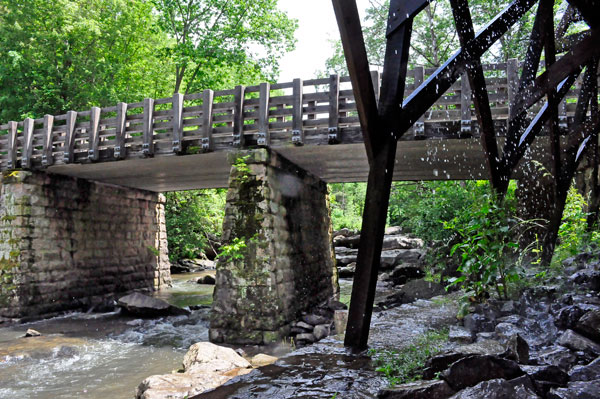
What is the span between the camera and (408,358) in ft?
10.4

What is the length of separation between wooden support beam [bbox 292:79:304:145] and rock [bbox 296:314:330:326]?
3.58 metres

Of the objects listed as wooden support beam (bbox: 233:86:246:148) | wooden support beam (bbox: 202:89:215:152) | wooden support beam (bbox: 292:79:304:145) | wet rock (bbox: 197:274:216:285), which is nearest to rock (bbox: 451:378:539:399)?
wooden support beam (bbox: 292:79:304:145)

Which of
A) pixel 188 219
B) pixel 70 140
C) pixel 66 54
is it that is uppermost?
pixel 66 54

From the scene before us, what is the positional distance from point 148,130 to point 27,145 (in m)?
3.81

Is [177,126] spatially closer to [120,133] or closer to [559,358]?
[120,133]

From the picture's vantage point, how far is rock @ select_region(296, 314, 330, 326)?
8508mm

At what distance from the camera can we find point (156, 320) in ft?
33.9

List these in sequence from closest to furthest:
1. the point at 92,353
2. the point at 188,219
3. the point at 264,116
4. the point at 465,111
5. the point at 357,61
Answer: the point at 357,61, the point at 465,111, the point at 92,353, the point at 264,116, the point at 188,219

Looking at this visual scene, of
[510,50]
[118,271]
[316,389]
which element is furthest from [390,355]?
[510,50]

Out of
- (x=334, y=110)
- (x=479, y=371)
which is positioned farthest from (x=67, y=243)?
(x=479, y=371)

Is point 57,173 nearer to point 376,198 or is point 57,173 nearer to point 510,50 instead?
point 376,198

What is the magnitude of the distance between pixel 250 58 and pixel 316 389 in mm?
17130

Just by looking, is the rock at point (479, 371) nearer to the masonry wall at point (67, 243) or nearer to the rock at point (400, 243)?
the masonry wall at point (67, 243)

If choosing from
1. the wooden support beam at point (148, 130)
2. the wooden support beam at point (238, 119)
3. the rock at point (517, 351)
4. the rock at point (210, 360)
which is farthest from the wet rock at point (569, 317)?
the wooden support beam at point (148, 130)
